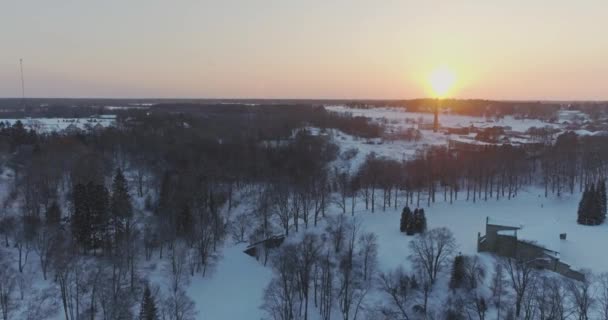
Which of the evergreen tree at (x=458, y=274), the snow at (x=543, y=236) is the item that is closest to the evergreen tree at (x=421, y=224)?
the snow at (x=543, y=236)

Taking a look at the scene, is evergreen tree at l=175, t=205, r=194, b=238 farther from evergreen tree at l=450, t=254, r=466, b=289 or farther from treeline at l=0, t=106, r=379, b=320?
evergreen tree at l=450, t=254, r=466, b=289

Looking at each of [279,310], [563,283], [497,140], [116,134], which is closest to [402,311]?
[279,310]

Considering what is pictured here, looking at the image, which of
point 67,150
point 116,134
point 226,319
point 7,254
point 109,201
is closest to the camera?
point 226,319

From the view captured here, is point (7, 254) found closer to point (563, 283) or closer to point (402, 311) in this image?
point (402, 311)

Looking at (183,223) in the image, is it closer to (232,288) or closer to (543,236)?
(232,288)

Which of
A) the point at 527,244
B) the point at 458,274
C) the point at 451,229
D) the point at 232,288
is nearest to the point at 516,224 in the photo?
the point at 527,244

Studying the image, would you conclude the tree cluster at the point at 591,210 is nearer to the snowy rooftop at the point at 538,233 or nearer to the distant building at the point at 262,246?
the snowy rooftop at the point at 538,233
